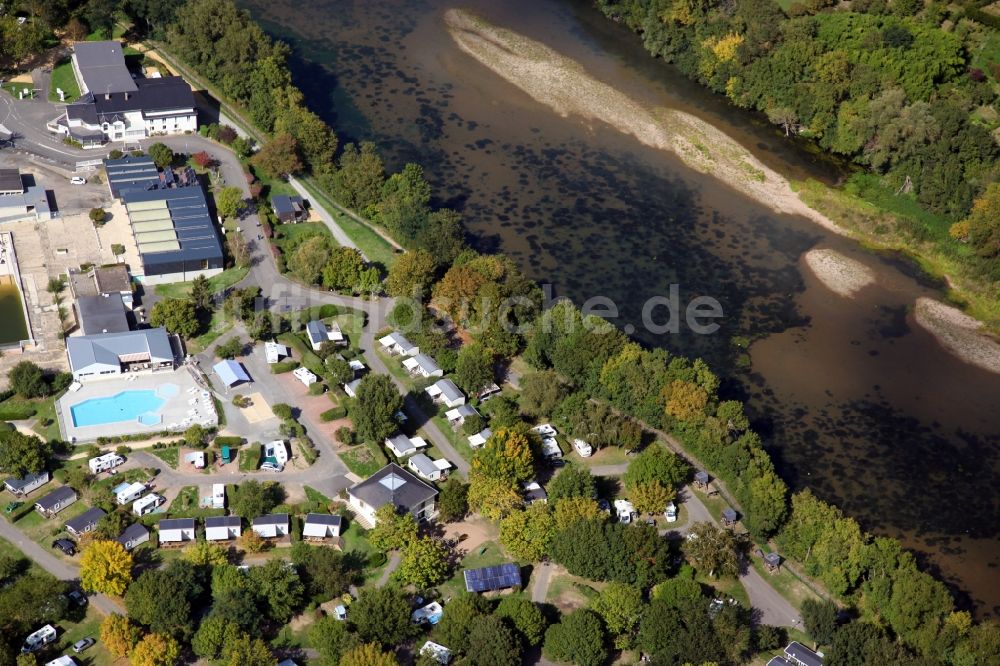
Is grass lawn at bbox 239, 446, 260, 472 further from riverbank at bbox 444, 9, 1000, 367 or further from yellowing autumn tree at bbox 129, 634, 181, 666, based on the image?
riverbank at bbox 444, 9, 1000, 367

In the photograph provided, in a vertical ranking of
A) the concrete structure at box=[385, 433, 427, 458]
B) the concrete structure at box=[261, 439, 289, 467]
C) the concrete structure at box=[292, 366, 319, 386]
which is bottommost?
the concrete structure at box=[261, 439, 289, 467]

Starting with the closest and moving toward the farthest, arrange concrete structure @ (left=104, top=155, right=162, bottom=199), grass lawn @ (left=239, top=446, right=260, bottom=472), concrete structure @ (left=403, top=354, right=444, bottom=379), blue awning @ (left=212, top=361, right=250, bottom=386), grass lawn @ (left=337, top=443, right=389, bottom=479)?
grass lawn @ (left=239, top=446, right=260, bottom=472), grass lawn @ (left=337, top=443, right=389, bottom=479), blue awning @ (left=212, top=361, right=250, bottom=386), concrete structure @ (left=403, top=354, right=444, bottom=379), concrete structure @ (left=104, top=155, right=162, bottom=199)

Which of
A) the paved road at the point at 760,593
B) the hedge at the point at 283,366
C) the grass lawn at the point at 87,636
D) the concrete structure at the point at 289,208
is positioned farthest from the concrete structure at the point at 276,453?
the concrete structure at the point at 289,208

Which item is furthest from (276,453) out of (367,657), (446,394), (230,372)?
(367,657)

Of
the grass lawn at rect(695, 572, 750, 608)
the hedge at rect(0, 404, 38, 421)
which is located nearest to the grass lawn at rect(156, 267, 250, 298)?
the hedge at rect(0, 404, 38, 421)

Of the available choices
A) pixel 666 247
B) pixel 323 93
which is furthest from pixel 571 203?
pixel 323 93

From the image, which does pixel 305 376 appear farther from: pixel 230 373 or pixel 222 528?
pixel 222 528
